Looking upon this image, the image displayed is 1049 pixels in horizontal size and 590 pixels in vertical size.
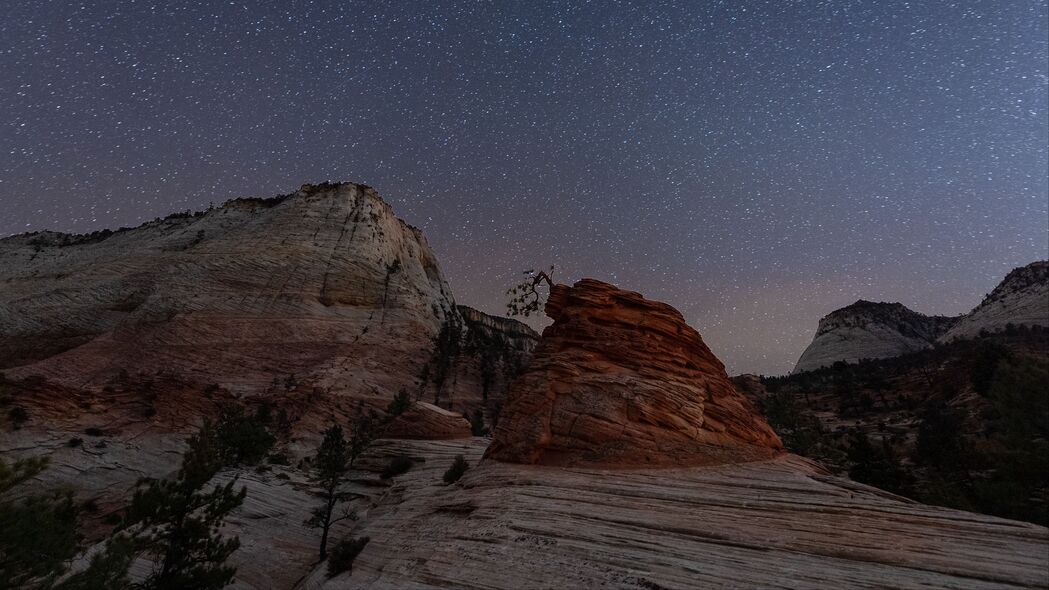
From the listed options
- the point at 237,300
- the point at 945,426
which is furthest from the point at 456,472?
the point at 237,300

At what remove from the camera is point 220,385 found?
46500 millimetres

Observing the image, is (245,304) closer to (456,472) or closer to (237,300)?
(237,300)

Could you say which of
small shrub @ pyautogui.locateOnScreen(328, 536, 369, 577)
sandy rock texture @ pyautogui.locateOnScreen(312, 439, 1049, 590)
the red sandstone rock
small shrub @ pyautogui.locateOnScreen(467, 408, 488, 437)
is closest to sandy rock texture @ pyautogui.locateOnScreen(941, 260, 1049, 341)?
small shrub @ pyautogui.locateOnScreen(467, 408, 488, 437)

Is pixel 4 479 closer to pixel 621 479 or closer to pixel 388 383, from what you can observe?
pixel 621 479

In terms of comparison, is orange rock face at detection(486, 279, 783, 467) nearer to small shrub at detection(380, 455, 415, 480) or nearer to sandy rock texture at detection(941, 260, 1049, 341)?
small shrub at detection(380, 455, 415, 480)

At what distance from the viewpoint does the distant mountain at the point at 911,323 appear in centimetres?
9388

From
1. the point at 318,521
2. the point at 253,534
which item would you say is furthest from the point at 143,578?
the point at 318,521

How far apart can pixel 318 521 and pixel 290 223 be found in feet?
200

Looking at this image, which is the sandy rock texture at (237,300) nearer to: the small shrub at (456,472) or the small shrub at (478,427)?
the small shrub at (478,427)

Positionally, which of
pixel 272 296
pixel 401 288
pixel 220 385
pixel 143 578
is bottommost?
pixel 143 578

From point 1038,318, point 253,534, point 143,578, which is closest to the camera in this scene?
point 143,578

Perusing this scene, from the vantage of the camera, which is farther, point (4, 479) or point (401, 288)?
point (401, 288)

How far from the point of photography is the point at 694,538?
11.5 metres

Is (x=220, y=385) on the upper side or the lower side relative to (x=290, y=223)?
lower
